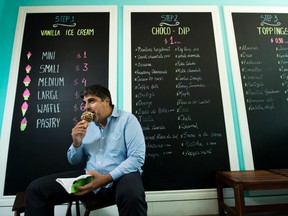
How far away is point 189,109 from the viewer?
76.2 inches

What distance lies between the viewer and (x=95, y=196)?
1.27 metres

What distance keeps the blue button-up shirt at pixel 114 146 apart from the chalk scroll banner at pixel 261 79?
1226mm

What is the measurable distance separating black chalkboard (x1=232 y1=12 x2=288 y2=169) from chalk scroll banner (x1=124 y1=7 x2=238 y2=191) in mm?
250

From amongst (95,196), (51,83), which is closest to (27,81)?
(51,83)

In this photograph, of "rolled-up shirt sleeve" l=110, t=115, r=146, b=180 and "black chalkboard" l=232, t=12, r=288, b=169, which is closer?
"rolled-up shirt sleeve" l=110, t=115, r=146, b=180

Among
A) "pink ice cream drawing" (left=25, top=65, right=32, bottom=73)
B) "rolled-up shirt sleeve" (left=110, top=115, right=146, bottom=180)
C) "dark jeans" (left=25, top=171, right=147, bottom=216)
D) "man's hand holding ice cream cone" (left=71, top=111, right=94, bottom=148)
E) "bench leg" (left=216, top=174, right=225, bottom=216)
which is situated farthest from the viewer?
"pink ice cream drawing" (left=25, top=65, right=32, bottom=73)

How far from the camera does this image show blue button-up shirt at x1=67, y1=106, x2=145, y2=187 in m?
1.30

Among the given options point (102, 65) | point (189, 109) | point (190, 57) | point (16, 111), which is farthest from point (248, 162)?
point (16, 111)

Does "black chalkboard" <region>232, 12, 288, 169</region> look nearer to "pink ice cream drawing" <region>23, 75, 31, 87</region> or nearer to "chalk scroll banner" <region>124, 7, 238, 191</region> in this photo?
"chalk scroll banner" <region>124, 7, 238, 191</region>

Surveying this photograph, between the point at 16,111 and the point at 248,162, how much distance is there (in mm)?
2409

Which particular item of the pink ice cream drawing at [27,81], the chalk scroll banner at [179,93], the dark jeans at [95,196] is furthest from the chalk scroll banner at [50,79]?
the dark jeans at [95,196]

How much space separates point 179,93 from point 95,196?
4.15 ft

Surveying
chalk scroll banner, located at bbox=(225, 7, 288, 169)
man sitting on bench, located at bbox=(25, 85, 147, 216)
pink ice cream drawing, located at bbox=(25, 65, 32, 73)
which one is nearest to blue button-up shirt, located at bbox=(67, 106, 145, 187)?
man sitting on bench, located at bbox=(25, 85, 147, 216)

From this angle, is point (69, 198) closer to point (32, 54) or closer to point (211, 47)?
point (32, 54)
